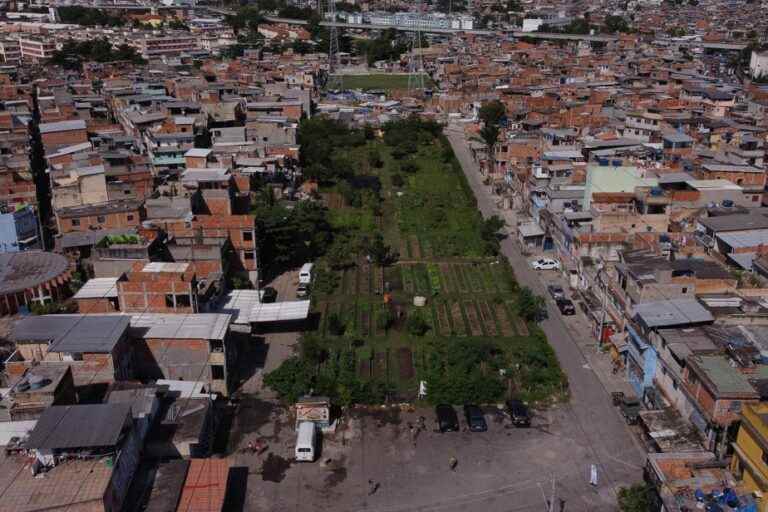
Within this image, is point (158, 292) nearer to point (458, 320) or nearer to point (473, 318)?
point (458, 320)

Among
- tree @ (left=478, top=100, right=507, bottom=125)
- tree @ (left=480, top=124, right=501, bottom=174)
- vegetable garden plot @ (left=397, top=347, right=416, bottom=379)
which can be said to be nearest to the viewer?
vegetable garden plot @ (left=397, top=347, right=416, bottom=379)

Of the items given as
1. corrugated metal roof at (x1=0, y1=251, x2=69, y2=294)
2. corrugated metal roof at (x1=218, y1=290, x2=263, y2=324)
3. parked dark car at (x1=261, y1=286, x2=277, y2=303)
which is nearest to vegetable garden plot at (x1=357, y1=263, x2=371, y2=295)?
parked dark car at (x1=261, y1=286, x2=277, y2=303)

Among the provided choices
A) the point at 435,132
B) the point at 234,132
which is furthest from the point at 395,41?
the point at 234,132

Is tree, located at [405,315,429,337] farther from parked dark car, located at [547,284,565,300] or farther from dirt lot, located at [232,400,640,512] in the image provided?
parked dark car, located at [547,284,565,300]

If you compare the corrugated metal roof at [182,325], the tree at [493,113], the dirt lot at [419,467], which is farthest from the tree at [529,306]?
the tree at [493,113]

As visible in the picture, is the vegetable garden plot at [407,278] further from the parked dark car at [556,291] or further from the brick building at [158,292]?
the brick building at [158,292]

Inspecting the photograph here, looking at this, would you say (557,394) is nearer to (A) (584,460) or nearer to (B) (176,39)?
(A) (584,460)
